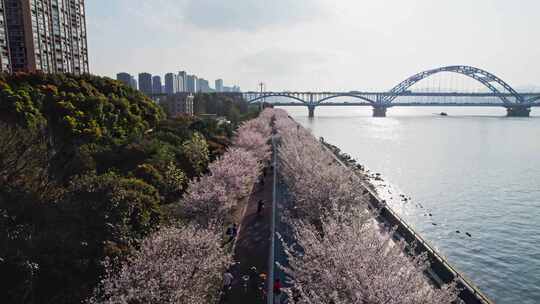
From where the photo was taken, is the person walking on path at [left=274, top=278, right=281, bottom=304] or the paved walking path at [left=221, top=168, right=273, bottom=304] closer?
the person walking on path at [left=274, top=278, right=281, bottom=304]

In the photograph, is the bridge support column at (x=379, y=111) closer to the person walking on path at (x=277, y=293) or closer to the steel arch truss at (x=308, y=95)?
the steel arch truss at (x=308, y=95)

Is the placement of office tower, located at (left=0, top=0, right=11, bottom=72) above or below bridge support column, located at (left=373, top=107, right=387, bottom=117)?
above

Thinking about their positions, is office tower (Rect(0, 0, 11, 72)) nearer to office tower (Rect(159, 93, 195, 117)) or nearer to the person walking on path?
the person walking on path

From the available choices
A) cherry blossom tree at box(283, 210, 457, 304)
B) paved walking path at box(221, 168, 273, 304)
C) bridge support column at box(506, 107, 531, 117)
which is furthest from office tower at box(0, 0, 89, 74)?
bridge support column at box(506, 107, 531, 117)

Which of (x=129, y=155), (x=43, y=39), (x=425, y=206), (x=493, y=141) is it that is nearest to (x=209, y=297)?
(x=129, y=155)

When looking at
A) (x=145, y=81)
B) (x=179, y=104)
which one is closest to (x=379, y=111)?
(x=179, y=104)
